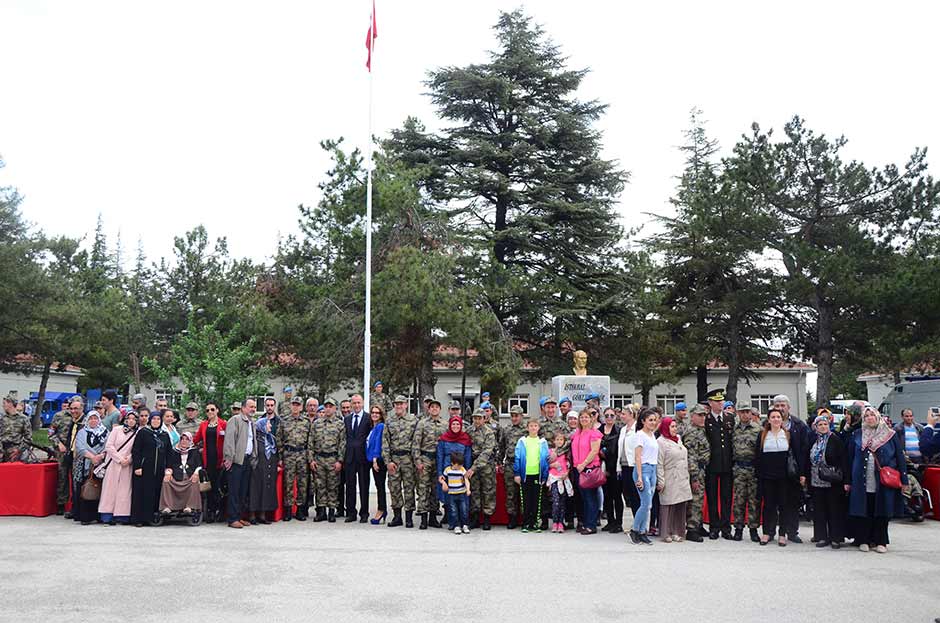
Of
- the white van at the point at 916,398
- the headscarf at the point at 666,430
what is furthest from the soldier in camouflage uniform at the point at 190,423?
the white van at the point at 916,398

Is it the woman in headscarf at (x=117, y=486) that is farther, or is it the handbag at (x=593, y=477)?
the woman in headscarf at (x=117, y=486)

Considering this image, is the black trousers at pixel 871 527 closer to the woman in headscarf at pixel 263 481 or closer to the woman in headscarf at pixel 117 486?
the woman in headscarf at pixel 263 481

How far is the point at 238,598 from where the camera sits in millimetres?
6945

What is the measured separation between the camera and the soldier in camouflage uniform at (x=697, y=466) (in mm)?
10703

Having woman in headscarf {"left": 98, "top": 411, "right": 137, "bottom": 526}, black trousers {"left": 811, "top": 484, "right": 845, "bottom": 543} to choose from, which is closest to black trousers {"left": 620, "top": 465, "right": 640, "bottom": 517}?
black trousers {"left": 811, "top": 484, "right": 845, "bottom": 543}

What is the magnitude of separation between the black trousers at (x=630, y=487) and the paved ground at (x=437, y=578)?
66 cm

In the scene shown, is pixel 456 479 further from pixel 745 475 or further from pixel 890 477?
pixel 890 477

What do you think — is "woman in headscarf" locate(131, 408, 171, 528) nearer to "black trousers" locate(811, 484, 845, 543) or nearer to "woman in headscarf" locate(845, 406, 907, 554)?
"black trousers" locate(811, 484, 845, 543)

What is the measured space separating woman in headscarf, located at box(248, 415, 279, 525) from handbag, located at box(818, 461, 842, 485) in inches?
293

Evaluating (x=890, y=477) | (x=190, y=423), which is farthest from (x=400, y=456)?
(x=890, y=477)

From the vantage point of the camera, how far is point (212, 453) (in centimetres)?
1179

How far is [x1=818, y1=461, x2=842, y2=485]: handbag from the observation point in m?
10.1

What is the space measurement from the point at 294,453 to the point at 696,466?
5.80 meters

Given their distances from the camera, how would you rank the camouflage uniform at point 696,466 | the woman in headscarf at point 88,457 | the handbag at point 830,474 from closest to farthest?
the handbag at point 830,474 < the camouflage uniform at point 696,466 < the woman in headscarf at point 88,457
